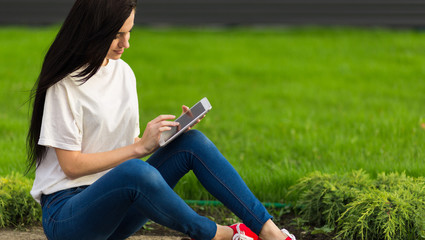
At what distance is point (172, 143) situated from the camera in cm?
309

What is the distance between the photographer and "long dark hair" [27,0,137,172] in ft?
9.11

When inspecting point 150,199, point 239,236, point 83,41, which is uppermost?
point 83,41

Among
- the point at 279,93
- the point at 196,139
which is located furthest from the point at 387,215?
the point at 279,93

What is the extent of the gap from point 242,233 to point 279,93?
A: 4.42 meters

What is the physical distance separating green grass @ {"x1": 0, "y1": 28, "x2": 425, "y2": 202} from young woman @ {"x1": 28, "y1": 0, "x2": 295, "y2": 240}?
4.17 ft

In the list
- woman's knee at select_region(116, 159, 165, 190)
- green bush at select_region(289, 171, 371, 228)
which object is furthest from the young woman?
green bush at select_region(289, 171, 371, 228)

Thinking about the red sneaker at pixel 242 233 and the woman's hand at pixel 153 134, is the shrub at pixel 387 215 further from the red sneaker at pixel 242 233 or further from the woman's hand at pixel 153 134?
the woman's hand at pixel 153 134

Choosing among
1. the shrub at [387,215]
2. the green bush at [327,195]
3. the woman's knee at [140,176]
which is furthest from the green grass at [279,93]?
the woman's knee at [140,176]

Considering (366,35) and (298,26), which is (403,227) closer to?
(366,35)

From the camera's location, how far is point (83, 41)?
9.17 ft

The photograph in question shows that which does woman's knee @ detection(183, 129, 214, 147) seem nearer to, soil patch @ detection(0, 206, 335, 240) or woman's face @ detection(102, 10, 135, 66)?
woman's face @ detection(102, 10, 135, 66)

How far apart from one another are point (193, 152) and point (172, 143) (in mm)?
138

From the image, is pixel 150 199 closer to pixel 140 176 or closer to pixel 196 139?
pixel 140 176

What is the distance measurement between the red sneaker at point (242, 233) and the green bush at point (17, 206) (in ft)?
4.56
